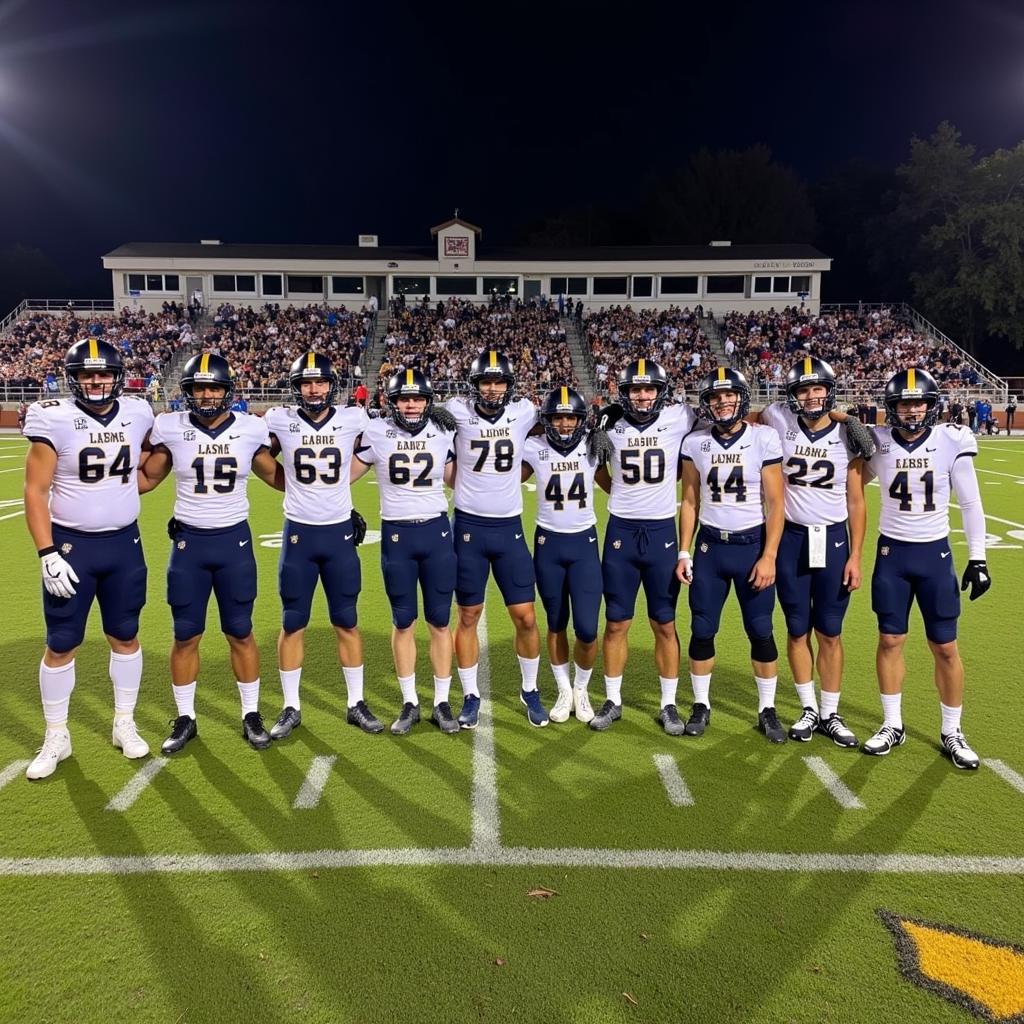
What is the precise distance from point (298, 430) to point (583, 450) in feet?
6.14

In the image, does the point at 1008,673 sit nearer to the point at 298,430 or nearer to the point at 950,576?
the point at 950,576

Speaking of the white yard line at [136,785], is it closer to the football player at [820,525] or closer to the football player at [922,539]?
the football player at [820,525]

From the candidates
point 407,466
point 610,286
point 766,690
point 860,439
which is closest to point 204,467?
point 407,466

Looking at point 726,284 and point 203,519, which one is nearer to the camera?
point 203,519

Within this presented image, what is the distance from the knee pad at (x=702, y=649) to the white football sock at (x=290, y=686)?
259cm

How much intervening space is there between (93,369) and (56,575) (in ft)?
3.93

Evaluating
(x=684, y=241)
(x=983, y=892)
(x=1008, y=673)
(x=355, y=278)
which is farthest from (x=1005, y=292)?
(x=983, y=892)

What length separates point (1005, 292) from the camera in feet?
137

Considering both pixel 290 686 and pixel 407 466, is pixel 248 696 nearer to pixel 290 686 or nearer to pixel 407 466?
pixel 290 686

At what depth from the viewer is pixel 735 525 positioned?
498cm

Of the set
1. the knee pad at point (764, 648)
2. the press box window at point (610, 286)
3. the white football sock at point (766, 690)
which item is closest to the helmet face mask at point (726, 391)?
the knee pad at point (764, 648)

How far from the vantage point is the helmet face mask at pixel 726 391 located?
16.3 feet

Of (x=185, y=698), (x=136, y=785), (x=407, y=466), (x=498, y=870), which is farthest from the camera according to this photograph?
(x=407, y=466)

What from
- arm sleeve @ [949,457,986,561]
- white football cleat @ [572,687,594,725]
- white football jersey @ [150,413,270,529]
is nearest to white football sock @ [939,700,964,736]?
arm sleeve @ [949,457,986,561]
